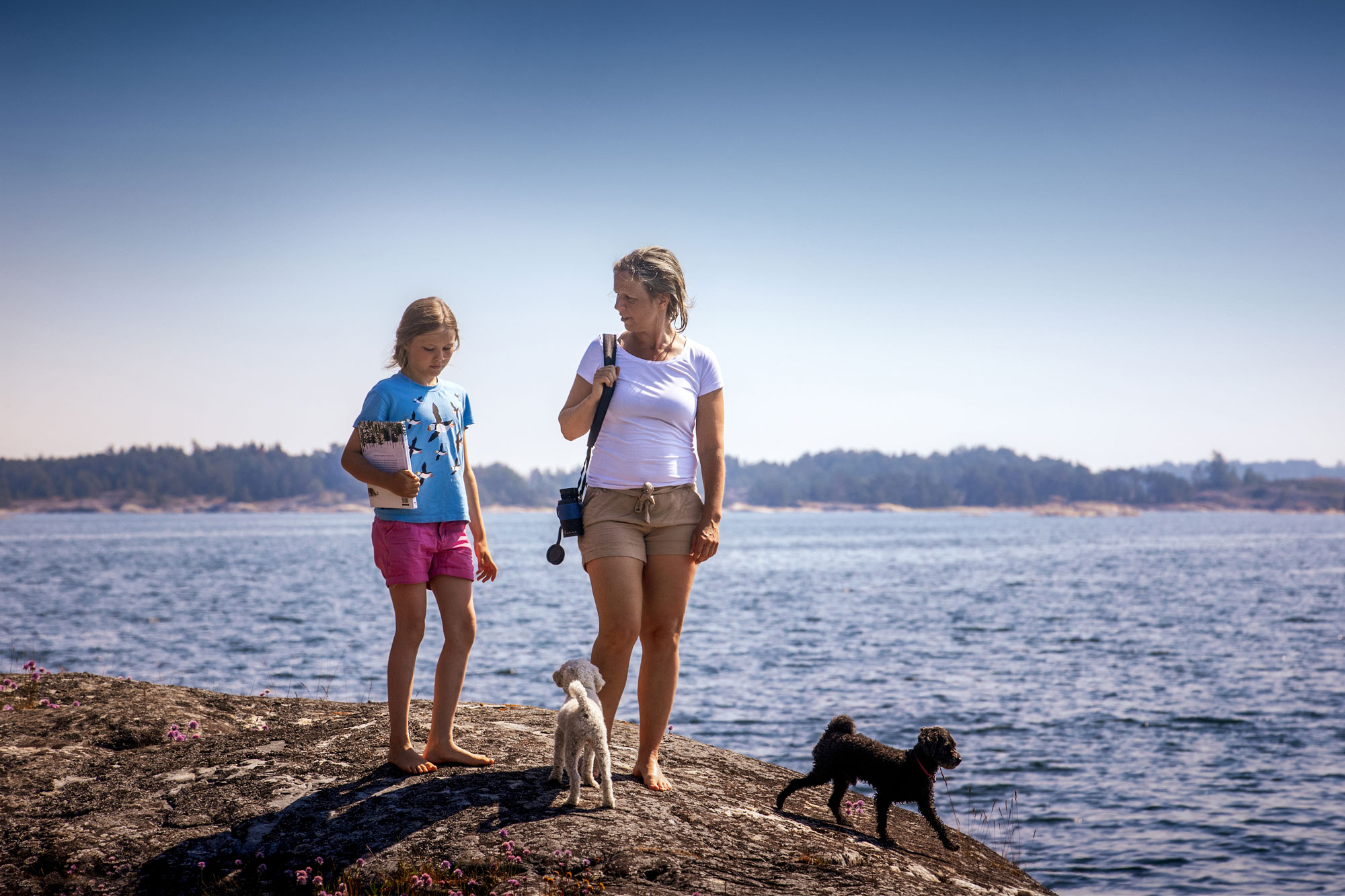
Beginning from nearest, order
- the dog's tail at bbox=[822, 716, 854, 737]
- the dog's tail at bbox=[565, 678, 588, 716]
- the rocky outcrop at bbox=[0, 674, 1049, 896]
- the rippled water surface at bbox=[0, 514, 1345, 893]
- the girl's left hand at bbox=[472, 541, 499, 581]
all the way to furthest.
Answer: the rocky outcrop at bbox=[0, 674, 1049, 896]
the dog's tail at bbox=[565, 678, 588, 716]
the dog's tail at bbox=[822, 716, 854, 737]
the girl's left hand at bbox=[472, 541, 499, 581]
the rippled water surface at bbox=[0, 514, 1345, 893]

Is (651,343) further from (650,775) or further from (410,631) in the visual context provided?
(650,775)

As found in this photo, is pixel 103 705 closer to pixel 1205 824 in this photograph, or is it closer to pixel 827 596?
pixel 1205 824

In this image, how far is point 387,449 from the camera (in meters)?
4.67

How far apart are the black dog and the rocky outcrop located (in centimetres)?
19

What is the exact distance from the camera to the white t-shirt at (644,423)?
4648 millimetres

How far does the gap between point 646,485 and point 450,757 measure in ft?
6.08

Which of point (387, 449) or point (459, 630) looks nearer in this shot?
point (387, 449)

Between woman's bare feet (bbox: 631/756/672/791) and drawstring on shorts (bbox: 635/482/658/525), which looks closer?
drawstring on shorts (bbox: 635/482/658/525)

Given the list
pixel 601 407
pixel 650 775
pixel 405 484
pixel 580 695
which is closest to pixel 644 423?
pixel 601 407

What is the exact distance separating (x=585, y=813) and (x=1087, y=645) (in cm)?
2582

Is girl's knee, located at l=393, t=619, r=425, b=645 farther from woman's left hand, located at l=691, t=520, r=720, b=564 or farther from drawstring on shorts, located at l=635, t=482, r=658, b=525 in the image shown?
woman's left hand, located at l=691, t=520, r=720, b=564

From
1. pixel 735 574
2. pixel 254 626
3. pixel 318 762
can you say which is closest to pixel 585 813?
pixel 318 762

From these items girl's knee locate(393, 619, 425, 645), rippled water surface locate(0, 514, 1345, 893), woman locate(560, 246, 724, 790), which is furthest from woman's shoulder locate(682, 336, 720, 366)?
rippled water surface locate(0, 514, 1345, 893)

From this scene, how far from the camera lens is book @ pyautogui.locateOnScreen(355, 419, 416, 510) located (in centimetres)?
466
